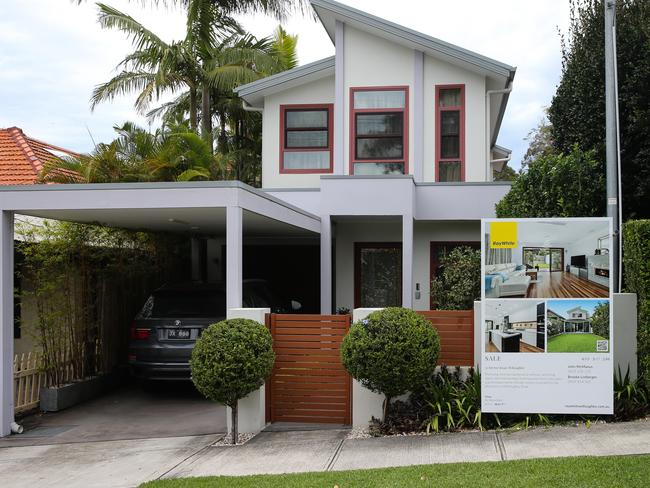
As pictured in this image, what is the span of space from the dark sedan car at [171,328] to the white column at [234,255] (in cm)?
183

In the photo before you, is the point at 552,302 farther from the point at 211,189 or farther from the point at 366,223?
the point at 366,223

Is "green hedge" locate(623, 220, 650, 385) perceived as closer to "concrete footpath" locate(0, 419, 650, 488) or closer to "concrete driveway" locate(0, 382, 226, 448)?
"concrete footpath" locate(0, 419, 650, 488)

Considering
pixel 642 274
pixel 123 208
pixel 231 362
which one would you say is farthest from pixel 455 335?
pixel 123 208

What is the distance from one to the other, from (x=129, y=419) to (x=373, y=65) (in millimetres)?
8400

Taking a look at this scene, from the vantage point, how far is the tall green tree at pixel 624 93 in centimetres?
1224

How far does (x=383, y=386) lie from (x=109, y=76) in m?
15.8

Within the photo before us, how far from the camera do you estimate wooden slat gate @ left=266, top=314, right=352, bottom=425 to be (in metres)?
8.88


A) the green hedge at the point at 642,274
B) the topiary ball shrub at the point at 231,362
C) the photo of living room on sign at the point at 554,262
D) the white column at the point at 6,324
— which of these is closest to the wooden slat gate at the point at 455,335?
the photo of living room on sign at the point at 554,262

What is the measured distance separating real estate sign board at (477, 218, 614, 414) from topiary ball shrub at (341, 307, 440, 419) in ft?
2.12

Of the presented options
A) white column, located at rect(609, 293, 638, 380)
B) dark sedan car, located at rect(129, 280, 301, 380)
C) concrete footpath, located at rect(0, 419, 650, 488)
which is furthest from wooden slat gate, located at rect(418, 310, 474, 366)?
dark sedan car, located at rect(129, 280, 301, 380)

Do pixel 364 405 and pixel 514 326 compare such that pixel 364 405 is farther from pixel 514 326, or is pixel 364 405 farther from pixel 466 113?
pixel 466 113

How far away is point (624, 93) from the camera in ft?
41.0

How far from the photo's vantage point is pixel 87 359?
1153cm

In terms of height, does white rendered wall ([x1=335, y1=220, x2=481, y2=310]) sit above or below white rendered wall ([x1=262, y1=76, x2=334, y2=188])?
below
